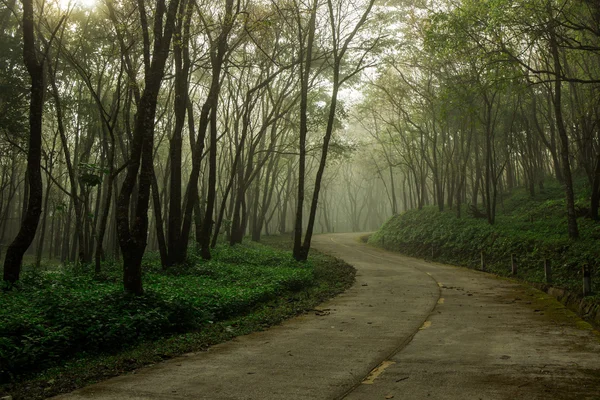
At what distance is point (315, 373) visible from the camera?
20.1 feet

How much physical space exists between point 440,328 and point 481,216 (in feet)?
76.8

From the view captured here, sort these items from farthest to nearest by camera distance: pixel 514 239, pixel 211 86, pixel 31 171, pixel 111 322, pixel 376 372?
1. pixel 514 239
2. pixel 211 86
3. pixel 31 171
4. pixel 111 322
5. pixel 376 372

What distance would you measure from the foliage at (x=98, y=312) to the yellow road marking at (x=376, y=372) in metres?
4.20

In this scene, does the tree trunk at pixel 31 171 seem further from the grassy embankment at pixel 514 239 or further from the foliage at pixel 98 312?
the grassy embankment at pixel 514 239

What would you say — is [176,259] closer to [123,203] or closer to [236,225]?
[123,203]

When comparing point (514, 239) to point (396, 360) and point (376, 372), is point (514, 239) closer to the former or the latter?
point (396, 360)

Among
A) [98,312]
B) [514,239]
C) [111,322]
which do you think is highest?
[514,239]

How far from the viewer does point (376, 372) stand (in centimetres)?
612

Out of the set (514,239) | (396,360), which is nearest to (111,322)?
(396,360)

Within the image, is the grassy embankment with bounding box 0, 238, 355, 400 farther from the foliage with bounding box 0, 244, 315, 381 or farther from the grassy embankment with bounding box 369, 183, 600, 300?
the grassy embankment with bounding box 369, 183, 600, 300

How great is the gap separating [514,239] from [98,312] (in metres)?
19.6

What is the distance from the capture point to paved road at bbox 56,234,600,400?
17.5ft

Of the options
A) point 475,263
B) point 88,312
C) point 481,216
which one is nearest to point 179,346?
point 88,312

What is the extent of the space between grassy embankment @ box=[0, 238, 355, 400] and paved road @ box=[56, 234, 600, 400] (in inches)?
22.3
